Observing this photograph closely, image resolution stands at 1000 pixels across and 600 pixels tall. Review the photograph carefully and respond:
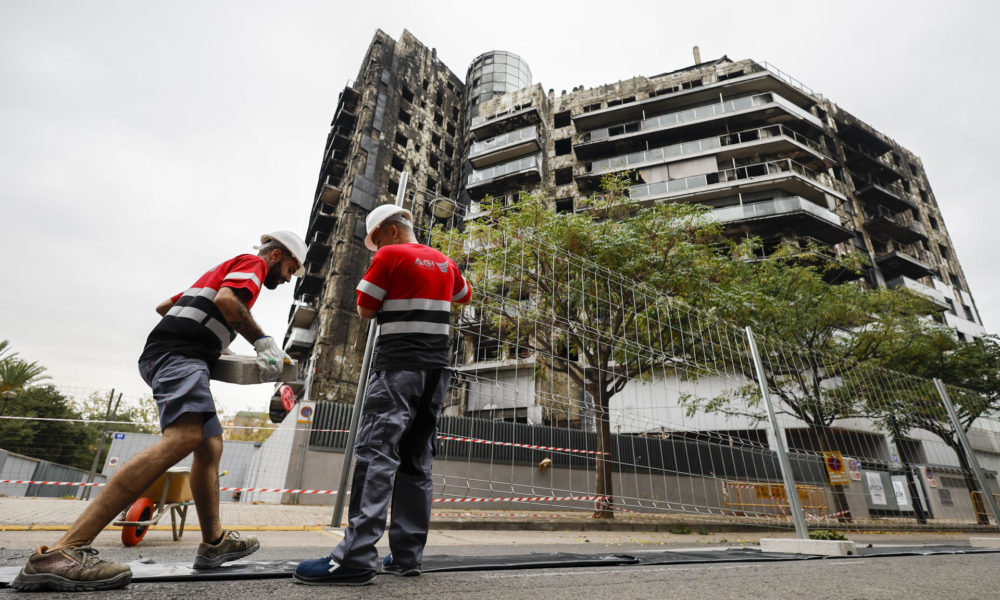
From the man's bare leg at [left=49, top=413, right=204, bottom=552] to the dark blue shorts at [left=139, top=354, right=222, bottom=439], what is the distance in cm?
4

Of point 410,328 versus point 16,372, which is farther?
point 16,372

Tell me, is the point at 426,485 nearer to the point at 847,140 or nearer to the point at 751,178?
the point at 751,178

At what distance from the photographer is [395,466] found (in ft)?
6.54

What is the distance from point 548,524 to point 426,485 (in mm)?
5744

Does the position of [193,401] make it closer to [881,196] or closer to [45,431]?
[45,431]

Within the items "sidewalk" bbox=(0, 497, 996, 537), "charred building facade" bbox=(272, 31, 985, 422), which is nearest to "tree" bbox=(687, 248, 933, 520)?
"sidewalk" bbox=(0, 497, 996, 537)

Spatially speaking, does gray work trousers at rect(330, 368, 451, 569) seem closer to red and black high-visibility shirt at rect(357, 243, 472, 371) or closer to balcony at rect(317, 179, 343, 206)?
red and black high-visibility shirt at rect(357, 243, 472, 371)

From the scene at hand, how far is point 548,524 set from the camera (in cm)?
721

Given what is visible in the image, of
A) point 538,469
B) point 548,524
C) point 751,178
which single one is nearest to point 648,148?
point 751,178

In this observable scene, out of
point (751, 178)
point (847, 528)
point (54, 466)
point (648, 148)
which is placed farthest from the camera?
point (648, 148)

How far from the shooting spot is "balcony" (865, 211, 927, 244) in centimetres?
2983

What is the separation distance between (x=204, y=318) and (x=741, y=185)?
30066 millimetres

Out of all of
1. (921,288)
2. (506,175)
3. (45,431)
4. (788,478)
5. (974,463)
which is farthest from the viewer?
(506,175)

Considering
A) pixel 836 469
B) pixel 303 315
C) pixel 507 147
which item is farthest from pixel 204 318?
pixel 507 147
